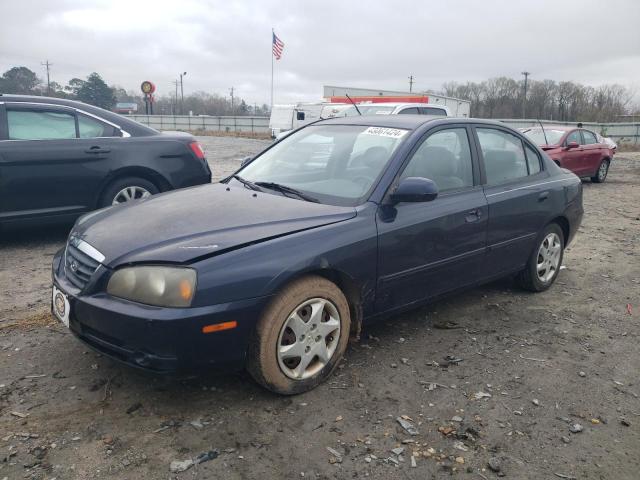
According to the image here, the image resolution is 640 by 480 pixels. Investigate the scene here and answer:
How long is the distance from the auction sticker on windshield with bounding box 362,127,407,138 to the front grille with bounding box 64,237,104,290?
2.07 m

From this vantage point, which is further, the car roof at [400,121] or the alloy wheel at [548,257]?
the alloy wheel at [548,257]

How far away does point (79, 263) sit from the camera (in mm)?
3008

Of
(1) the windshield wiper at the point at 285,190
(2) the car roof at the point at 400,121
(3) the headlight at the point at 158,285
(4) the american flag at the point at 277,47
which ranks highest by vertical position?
(4) the american flag at the point at 277,47

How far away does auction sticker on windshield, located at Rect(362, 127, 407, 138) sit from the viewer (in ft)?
12.4

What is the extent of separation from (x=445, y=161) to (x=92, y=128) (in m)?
4.11

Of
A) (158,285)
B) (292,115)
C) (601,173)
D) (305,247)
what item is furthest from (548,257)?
(292,115)

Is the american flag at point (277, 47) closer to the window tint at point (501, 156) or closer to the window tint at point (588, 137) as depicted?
the window tint at point (588, 137)

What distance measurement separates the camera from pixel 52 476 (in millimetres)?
2309

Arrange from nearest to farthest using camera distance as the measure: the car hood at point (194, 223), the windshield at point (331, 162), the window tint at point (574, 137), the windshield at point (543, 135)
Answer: the car hood at point (194, 223) < the windshield at point (331, 162) < the windshield at point (543, 135) < the window tint at point (574, 137)

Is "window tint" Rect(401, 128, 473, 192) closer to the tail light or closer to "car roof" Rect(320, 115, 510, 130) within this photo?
"car roof" Rect(320, 115, 510, 130)

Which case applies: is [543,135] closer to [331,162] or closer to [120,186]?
[120,186]

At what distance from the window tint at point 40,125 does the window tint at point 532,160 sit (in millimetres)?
4707

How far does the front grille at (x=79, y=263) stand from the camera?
2.88 metres

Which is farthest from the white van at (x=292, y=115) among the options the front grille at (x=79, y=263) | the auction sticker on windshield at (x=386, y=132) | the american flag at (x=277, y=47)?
the front grille at (x=79, y=263)
